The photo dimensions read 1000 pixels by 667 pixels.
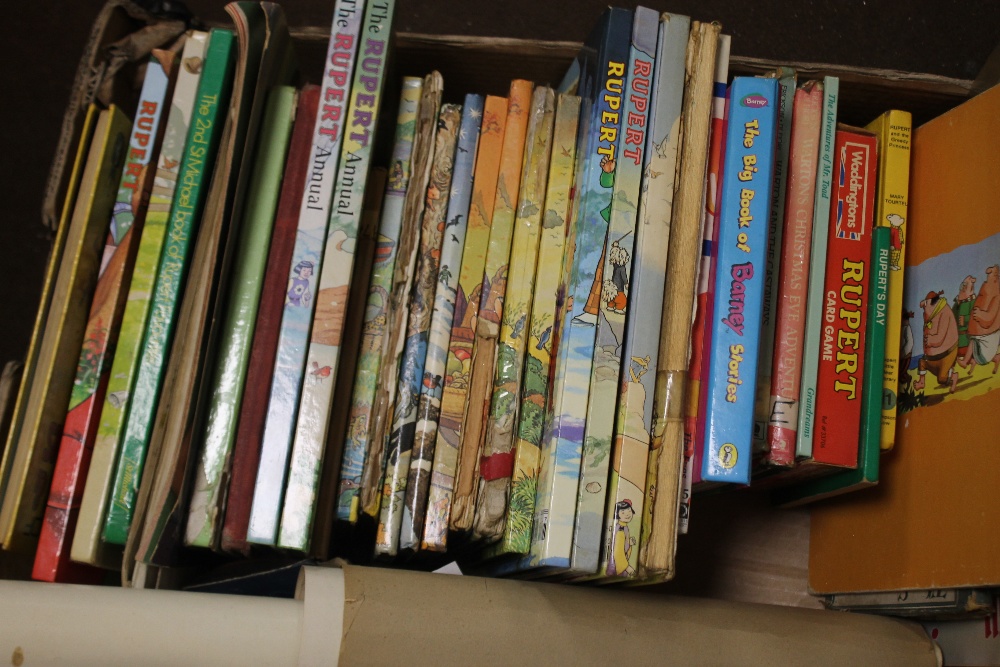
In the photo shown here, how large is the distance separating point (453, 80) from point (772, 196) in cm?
36

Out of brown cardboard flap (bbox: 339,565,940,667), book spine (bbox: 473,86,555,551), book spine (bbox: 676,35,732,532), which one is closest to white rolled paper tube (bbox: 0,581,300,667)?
brown cardboard flap (bbox: 339,565,940,667)

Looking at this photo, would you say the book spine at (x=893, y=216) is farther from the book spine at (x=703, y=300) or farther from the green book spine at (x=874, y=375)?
the book spine at (x=703, y=300)

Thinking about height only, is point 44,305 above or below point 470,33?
below

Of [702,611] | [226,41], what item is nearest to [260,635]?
[702,611]

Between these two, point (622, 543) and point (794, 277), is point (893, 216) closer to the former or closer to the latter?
point (794, 277)

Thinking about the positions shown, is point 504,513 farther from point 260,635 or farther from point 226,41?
point 226,41

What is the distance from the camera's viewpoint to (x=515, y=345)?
65 cm

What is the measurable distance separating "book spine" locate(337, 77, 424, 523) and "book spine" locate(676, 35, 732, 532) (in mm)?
235

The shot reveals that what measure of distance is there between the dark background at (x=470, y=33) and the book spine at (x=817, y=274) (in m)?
0.48

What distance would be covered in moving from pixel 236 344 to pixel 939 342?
0.62m

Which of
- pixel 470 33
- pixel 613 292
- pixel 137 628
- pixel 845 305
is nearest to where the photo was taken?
pixel 137 628

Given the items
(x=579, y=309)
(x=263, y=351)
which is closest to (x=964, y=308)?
(x=579, y=309)

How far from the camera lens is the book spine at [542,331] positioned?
0.62m

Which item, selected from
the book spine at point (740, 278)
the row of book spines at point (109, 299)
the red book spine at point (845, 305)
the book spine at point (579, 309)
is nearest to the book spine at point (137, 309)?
the row of book spines at point (109, 299)
